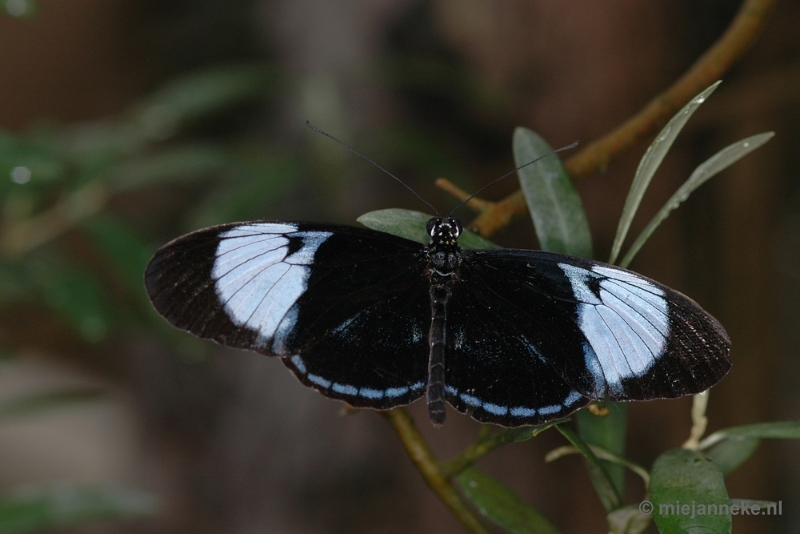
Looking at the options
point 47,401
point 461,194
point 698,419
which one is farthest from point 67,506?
point 698,419

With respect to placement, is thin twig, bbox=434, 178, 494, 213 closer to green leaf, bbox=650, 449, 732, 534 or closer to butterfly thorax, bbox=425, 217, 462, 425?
butterfly thorax, bbox=425, 217, 462, 425

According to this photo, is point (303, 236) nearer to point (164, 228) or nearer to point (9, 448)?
point (164, 228)

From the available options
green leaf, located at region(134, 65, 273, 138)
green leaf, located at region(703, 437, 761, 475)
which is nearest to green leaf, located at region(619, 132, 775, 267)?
green leaf, located at region(703, 437, 761, 475)

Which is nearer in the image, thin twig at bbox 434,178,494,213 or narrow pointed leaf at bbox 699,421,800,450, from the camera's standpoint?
narrow pointed leaf at bbox 699,421,800,450

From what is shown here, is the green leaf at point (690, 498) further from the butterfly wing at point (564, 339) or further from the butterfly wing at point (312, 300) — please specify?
the butterfly wing at point (312, 300)

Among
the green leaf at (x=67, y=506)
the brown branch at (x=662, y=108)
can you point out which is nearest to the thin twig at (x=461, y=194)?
the brown branch at (x=662, y=108)

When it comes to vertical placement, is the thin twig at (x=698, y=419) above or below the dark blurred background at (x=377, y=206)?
below

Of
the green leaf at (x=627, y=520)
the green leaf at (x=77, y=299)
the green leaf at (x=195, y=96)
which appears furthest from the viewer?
the green leaf at (x=195, y=96)

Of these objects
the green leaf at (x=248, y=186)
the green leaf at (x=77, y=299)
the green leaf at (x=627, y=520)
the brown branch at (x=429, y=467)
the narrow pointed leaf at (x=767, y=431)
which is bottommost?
the green leaf at (x=627, y=520)
